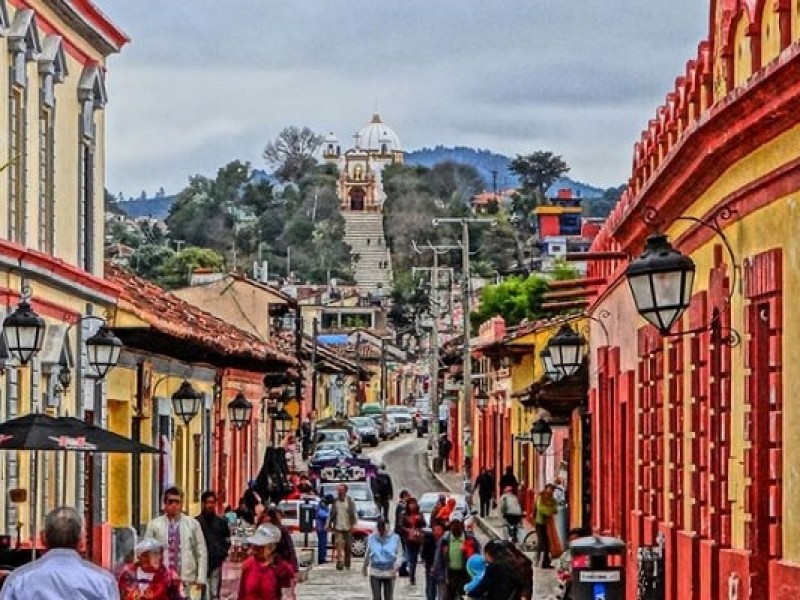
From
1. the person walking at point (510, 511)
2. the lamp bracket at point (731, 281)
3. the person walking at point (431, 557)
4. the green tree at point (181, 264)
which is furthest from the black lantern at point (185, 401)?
the green tree at point (181, 264)

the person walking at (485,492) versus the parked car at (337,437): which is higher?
the parked car at (337,437)

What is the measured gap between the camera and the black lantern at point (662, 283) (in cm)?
1386

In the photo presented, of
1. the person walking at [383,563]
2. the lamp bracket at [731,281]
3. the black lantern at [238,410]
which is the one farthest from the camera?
the black lantern at [238,410]

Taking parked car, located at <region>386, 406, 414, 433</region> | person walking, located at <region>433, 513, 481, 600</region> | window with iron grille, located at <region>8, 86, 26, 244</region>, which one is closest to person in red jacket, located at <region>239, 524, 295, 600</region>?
window with iron grille, located at <region>8, 86, 26, 244</region>

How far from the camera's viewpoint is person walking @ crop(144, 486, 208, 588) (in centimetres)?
2000

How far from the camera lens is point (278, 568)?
1962 cm

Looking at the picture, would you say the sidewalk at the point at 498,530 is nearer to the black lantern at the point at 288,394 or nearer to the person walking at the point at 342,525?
the person walking at the point at 342,525

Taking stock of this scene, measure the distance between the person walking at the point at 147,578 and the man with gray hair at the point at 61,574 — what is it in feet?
20.7

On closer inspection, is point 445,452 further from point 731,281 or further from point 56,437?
point 731,281

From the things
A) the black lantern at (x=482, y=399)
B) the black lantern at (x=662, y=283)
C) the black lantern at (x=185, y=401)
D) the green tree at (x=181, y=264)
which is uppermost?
the green tree at (x=181, y=264)

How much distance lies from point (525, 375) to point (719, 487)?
119ft

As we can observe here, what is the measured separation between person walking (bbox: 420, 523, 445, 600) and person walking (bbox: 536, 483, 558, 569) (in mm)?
4128

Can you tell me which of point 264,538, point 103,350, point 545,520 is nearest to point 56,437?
point 264,538

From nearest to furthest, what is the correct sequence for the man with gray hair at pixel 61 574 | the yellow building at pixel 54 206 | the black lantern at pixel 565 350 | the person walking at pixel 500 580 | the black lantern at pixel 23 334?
the man with gray hair at pixel 61 574, the black lantern at pixel 23 334, the person walking at pixel 500 580, the yellow building at pixel 54 206, the black lantern at pixel 565 350
